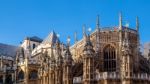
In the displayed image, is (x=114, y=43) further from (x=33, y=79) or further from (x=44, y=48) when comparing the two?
(x=44, y=48)

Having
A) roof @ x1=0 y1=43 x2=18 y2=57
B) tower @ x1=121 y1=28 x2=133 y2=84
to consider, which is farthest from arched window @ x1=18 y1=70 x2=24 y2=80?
tower @ x1=121 y1=28 x2=133 y2=84

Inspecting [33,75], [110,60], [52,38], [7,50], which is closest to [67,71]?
[110,60]

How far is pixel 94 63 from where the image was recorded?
6806 cm

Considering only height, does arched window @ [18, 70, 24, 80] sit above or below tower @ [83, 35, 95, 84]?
below

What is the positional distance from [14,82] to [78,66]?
97.3 ft

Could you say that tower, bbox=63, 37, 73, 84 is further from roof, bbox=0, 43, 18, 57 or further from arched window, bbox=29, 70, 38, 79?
roof, bbox=0, 43, 18, 57

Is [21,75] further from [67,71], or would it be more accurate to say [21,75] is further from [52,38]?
[67,71]

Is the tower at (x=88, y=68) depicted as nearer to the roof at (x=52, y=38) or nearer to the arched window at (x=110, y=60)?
the arched window at (x=110, y=60)

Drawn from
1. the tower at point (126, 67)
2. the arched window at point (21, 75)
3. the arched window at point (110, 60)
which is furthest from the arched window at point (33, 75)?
the tower at point (126, 67)

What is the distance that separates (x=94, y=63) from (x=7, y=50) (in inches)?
2174

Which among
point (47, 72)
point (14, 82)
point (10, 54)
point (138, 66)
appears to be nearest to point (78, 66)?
point (47, 72)

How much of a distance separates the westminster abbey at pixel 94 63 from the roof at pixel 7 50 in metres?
12.0

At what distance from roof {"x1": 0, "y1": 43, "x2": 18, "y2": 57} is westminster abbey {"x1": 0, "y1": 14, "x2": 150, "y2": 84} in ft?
39.2

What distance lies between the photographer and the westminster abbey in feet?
194
